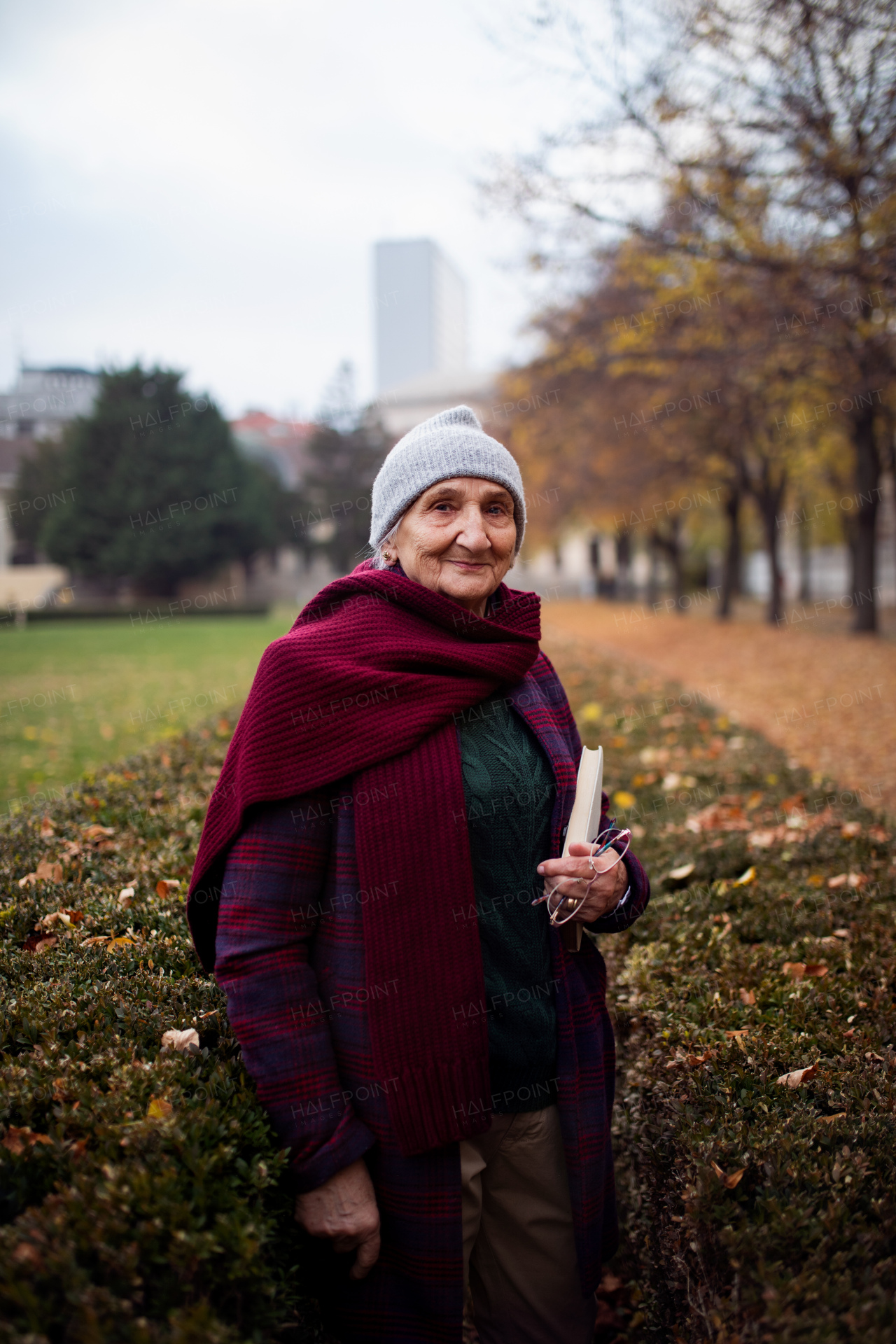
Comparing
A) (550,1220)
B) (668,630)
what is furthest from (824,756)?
(668,630)

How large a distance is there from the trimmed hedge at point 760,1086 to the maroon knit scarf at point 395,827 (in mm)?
560

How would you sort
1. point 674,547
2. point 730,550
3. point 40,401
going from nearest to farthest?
point 730,550, point 674,547, point 40,401

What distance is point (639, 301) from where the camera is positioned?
525 inches

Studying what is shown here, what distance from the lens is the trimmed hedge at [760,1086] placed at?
1.59m

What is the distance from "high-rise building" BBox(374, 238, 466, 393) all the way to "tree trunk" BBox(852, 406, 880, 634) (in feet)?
316

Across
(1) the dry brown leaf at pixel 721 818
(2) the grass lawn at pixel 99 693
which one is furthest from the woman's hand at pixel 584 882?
(2) the grass lawn at pixel 99 693

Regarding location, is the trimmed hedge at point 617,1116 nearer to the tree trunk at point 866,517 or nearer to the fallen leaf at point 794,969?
the fallen leaf at point 794,969

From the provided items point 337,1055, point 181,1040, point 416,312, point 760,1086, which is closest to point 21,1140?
point 181,1040

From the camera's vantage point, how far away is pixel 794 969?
2705 mm

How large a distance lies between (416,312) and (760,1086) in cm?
13413

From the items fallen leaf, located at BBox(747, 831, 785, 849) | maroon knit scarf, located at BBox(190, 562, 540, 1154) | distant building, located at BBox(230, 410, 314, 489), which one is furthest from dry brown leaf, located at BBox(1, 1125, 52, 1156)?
distant building, located at BBox(230, 410, 314, 489)

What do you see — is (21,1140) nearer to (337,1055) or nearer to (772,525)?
(337,1055)

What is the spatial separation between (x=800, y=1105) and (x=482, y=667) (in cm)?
120

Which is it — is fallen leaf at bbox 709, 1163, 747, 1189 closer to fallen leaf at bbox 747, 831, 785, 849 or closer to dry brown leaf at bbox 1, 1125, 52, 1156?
dry brown leaf at bbox 1, 1125, 52, 1156
